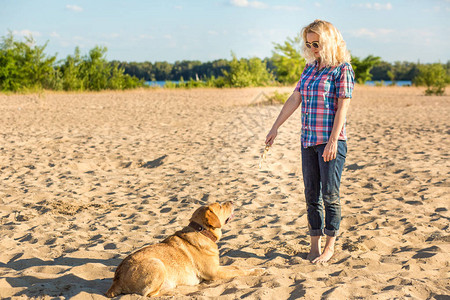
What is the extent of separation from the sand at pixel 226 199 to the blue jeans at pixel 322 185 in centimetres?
39

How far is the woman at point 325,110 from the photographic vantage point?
3.64m

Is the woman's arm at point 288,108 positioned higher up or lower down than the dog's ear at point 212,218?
higher up

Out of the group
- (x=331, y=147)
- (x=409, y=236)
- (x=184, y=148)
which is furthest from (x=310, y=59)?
(x=184, y=148)

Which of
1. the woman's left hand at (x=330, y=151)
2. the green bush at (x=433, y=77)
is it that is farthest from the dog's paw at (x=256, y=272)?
the green bush at (x=433, y=77)

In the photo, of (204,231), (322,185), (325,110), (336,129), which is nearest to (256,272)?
(204,231)

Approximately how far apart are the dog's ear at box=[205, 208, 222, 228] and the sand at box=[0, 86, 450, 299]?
A: 0.49 meters

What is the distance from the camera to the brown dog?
3242mm

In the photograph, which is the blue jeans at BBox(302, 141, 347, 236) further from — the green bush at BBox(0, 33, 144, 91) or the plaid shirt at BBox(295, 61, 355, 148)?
the green bush at BBox(0, 33, 144, 91)

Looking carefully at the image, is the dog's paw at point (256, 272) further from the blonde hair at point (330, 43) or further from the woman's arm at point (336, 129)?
the blonde hair at point (330, 43)

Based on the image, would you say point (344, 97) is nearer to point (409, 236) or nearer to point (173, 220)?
point (409, 236)

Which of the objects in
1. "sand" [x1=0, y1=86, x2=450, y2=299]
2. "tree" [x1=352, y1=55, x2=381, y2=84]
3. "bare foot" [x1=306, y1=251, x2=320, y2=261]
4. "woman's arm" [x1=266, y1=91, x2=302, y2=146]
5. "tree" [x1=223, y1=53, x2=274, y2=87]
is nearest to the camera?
"sand" [x1=0, y1=86, x2=450, y2=299]

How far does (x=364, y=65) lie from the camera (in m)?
51.0

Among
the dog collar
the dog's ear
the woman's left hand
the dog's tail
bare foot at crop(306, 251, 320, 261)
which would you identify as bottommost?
bare foot at crop(306, 251, 320, 261)

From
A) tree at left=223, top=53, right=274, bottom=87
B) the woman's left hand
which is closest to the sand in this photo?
the woman's left hand
